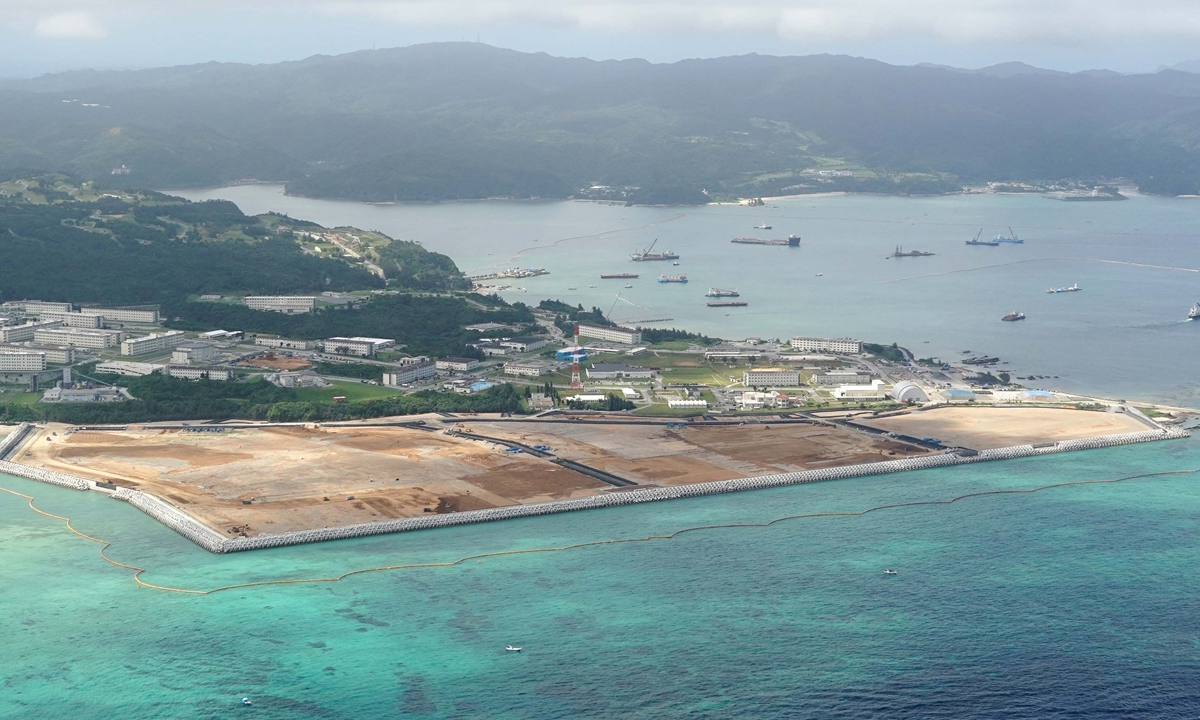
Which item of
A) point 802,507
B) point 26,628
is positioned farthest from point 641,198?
point 26,628

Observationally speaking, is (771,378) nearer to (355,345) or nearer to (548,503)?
(355,345)

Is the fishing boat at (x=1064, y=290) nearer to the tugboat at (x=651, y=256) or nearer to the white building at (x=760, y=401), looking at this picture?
the tugboat at (x=651, y=256)

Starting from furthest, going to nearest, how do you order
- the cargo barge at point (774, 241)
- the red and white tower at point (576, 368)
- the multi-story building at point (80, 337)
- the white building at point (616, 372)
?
the cargo barge at point (774, 241) < the multi-story building at point (80, 337) < the white building at point (616, 372) < the red and white tower at point (576, 368)

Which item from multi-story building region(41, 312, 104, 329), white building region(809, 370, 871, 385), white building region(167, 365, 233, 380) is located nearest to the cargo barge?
white building region(809, 370, 871, 385)

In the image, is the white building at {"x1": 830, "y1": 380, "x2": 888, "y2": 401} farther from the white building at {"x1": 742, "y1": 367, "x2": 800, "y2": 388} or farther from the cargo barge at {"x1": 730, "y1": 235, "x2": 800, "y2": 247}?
the cargo barge at {"x1": 730, "y1": 235, "x2": 800, "y2": 247}

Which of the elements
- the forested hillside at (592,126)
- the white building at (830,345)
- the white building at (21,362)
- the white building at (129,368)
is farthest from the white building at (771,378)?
the forested hillside at (592,126)

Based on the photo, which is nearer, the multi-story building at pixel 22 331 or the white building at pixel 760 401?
the white building at pixel 760 401

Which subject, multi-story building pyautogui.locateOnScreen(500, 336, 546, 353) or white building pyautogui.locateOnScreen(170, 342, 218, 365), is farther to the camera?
multi-story building pyautogui.locateOnScreen(500, 336, 546, 353)

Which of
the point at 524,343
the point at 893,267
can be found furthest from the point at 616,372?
the point at 893,267
